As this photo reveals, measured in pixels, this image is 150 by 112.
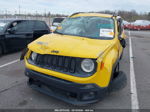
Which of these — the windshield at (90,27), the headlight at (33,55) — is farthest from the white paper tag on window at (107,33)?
the headlight at (33,55)

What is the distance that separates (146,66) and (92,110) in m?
4.04

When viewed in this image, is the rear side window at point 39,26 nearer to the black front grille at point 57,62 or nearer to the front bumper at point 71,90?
the black front grille at point 57,62

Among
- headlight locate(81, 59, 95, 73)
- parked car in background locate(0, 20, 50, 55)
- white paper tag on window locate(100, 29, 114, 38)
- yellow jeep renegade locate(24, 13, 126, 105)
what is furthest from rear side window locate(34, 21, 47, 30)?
headlight locate(81, 59, 95, 73)

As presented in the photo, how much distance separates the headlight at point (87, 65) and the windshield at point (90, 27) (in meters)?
1.16

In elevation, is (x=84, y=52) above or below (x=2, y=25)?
below

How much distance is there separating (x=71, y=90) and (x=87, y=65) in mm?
530

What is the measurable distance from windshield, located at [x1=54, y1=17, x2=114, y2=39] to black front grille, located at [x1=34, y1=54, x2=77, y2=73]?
3.97 feet

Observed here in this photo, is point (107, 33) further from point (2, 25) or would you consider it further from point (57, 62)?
point (2, 25)

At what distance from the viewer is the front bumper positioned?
2.83m

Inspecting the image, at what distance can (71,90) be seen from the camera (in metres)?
2.86

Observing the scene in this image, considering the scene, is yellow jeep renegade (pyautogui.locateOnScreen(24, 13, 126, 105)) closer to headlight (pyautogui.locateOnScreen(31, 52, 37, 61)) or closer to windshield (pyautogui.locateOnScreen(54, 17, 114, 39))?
headlight (pyautogui.locateOnScreen(31, 52, 37, 61))

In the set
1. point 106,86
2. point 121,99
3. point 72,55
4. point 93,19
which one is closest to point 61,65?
point 72,55

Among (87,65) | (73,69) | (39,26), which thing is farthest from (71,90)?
(39,26)

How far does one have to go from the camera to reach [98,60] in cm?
284
